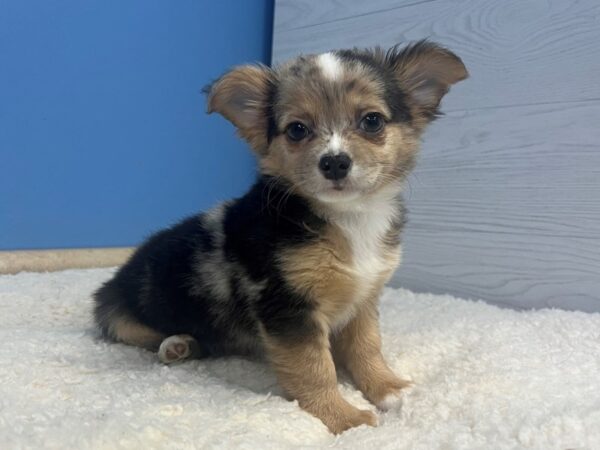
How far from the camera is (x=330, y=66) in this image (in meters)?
1.76

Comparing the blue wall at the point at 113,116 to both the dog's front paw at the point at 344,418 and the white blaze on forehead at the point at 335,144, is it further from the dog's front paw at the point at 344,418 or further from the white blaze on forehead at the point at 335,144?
the dog's front paw at the point at 344,418

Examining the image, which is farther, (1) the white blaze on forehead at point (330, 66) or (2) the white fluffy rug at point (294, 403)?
(1) the white blaze on forehead at point (330, 66)

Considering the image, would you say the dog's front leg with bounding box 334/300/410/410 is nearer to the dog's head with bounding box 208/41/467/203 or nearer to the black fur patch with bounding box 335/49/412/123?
the dog's head with bounding box 208/41/467/203

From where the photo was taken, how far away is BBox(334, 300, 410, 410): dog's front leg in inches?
68.4

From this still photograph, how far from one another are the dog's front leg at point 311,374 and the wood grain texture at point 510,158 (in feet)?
4.73

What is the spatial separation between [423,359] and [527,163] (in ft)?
3.87

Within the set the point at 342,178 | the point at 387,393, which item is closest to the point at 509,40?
the point at 342,178

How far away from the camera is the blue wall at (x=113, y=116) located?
3029 mm

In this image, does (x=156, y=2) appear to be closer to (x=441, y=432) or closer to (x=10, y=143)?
(x=10, y=143)

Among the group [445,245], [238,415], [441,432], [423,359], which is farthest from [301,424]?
[445,245]

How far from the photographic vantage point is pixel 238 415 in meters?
1.44

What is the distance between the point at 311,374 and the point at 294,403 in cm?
9

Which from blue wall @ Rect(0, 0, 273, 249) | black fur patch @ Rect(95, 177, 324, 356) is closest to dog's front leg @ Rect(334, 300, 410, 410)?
black fur patch @ Rect(95, 177, 324, 356)

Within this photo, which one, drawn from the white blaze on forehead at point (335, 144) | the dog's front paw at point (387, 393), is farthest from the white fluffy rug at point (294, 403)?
the white blaze on forehead at point (335, 144)
